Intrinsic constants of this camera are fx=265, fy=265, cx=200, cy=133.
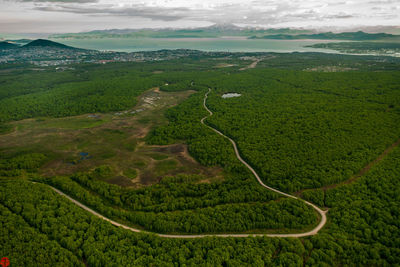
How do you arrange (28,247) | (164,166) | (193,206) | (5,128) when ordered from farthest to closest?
(5,128) < (164,166) < (193,206) < (28,247)

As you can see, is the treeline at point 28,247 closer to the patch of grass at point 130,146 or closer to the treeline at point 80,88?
the patch of grass at point 130,146

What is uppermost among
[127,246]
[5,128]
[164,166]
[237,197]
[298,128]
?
Result: [298,128]

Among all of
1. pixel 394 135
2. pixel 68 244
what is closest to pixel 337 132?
pixel 394 135

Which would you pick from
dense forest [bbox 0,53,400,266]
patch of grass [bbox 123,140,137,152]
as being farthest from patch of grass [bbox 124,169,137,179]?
patch of grass [bbox 123,140,137,152]

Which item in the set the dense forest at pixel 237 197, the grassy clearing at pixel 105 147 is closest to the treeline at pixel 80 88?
the dense forest at pixel 237 197

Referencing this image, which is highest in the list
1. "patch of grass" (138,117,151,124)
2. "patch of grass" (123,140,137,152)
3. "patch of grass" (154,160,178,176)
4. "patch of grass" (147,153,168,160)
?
"patch of grass" (138,117,151,124)

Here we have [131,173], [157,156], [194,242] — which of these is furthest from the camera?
[157,156]

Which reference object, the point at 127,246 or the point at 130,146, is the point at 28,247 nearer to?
the point at 127,246

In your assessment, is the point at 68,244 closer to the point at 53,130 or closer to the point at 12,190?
the point at 12,190

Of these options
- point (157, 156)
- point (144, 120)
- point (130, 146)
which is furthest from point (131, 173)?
point (144, 120)

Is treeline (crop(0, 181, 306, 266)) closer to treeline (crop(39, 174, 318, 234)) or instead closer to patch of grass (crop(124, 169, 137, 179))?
treeline (crop(39, 174, 318, 234))

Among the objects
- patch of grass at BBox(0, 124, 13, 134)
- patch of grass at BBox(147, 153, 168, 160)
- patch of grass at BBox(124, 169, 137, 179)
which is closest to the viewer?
patch of grass at BBox(124, 169, 137, 179)
